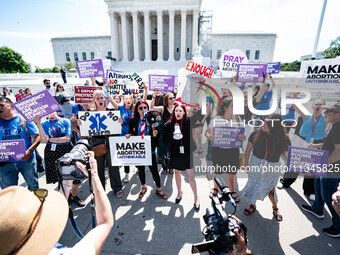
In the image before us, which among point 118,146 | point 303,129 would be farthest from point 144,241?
point 303,129

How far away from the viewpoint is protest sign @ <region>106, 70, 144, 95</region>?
19.3 feet

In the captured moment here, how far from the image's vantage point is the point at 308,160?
9.40ft

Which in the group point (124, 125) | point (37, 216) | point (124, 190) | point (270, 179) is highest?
point (37, 216)

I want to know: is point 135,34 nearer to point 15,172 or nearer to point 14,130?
point 14,130

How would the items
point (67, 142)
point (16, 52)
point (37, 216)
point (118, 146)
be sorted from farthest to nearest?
1. point (16, 52)
2. point (118, 146)
3. point (67, 142)
4. point (37, 216)

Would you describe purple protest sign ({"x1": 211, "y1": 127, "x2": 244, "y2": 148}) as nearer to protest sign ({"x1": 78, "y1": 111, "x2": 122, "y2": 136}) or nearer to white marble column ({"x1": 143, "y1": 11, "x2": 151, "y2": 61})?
protest sign ({"x1": 78, "y1": 111, "x2": 122, "y2": 136})

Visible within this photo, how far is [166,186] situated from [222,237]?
297 centimetres

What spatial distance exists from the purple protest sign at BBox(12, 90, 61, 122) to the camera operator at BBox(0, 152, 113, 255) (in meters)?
2.68

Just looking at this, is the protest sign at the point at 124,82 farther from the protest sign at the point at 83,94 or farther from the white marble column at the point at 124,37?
the white marble column at the point at 124,37

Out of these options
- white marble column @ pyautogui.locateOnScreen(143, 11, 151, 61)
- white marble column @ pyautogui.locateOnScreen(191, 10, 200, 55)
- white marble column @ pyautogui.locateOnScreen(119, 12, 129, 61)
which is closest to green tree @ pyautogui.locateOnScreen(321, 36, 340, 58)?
white marble column @ pyautogui.locateOnScreen(191, 10, 200, 55)

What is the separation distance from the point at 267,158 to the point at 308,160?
0.59 meters

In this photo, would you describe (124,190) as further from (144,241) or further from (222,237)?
(222,237)

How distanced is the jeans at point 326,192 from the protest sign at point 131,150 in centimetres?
303

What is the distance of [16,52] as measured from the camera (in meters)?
44.4
